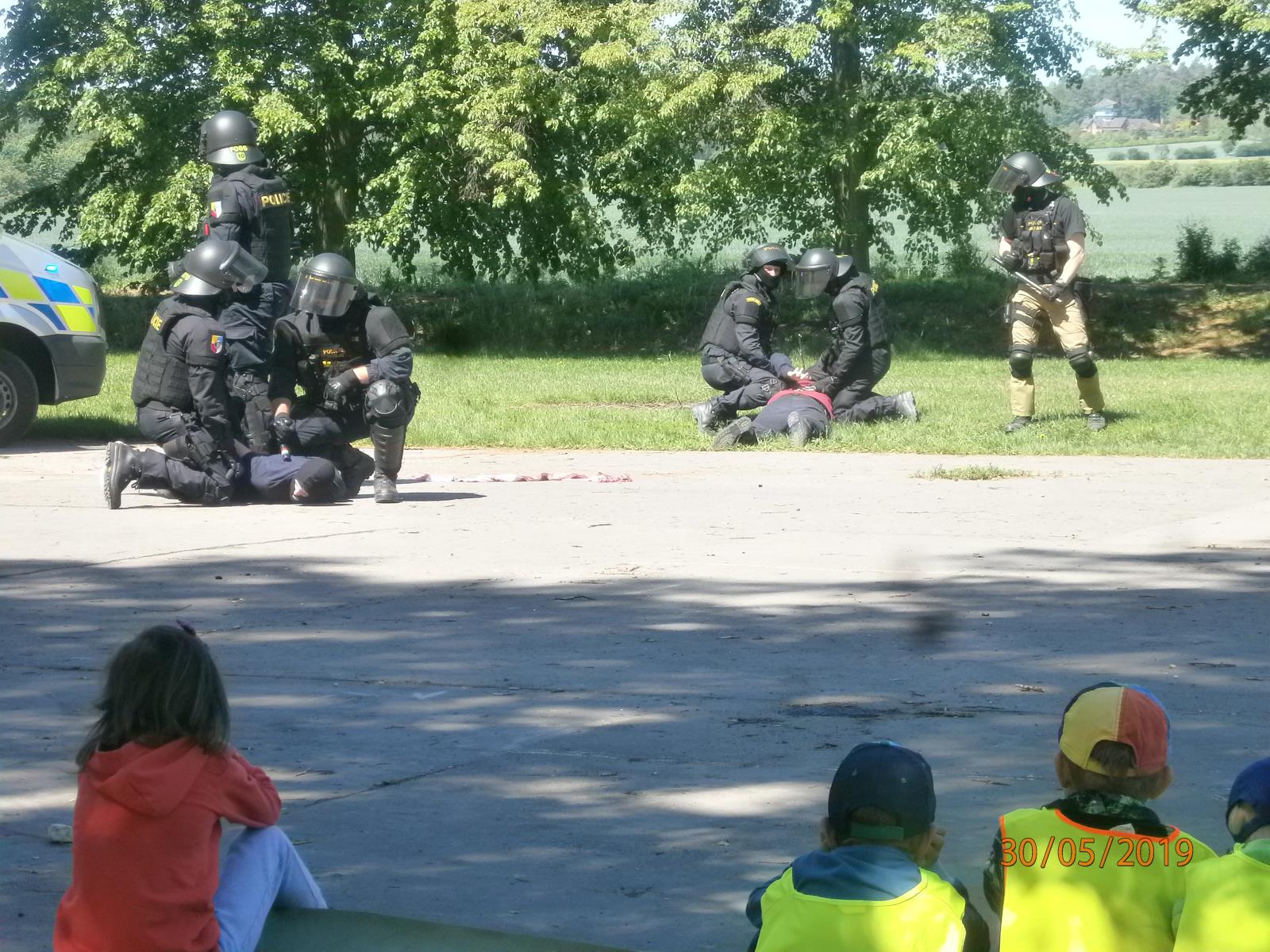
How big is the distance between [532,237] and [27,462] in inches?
703

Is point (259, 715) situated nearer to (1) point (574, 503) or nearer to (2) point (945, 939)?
(2) point (945, 939)

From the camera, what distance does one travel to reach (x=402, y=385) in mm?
10758

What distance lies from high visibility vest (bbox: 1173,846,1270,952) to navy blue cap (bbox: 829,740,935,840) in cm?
46

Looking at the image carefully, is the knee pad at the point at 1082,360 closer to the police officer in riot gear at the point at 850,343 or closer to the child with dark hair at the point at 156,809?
the police officer in riot gear at the point at 850,343

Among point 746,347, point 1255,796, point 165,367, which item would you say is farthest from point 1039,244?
point 1255,796

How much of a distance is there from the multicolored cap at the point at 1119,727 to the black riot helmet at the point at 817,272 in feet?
38.8

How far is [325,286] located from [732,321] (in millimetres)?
5116

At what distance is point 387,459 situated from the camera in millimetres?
10773

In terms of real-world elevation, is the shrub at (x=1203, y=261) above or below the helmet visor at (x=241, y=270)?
below

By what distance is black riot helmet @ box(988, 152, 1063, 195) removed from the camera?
14.4 metres

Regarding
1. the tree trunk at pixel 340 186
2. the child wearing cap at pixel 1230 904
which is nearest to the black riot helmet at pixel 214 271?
the child wearing cap at pixel 1230 904

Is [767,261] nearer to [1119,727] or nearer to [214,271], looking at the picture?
[214,271]

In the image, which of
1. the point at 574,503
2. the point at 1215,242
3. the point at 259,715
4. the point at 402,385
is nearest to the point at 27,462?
the point at 402,385
